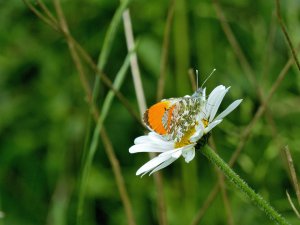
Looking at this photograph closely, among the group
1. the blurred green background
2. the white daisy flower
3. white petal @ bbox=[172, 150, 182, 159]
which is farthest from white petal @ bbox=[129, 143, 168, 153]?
the blurred green background

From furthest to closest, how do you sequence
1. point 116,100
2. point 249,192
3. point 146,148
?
point 116,100, point 146,148, point 249,192

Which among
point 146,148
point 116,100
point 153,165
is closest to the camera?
point 153,165

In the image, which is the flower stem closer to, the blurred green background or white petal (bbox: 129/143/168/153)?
white petal (bbox: 129/143/168/153)

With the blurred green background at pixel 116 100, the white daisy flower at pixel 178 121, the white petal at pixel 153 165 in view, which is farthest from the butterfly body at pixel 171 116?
the blurred green background at pixel 116 100

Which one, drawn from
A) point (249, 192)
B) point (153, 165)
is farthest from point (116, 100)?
point (249, 192)

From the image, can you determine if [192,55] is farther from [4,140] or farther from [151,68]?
[4,140]

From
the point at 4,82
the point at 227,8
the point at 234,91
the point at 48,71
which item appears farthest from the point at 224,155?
the point at 4,82

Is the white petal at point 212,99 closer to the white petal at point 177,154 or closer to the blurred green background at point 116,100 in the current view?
the white petal at point 177,154

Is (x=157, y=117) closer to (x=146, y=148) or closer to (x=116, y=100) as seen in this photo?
(x=146, y=148)
